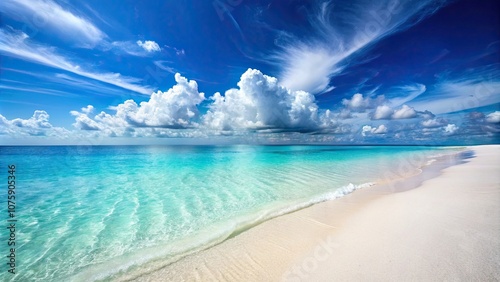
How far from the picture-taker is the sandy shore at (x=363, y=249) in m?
3.90

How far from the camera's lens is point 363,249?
471cm

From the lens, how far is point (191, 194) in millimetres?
11352

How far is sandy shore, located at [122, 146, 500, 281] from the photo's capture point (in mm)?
3898

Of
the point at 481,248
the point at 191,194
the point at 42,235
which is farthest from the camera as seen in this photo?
the point at 191,194

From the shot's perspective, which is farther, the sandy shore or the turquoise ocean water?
the turquoise ocean water

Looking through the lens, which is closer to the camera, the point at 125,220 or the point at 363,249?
the point at 363,249

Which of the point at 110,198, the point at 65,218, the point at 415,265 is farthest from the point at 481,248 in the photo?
the point at 110,198

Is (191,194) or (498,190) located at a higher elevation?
(498,190)

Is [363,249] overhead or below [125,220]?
overhead

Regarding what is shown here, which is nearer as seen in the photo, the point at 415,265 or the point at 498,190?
the point at 415,265

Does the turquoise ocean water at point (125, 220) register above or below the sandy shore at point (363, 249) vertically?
below

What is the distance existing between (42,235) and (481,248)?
12.8 meters

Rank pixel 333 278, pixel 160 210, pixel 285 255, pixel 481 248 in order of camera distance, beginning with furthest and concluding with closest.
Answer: pixel 160 210, pixel 285 255, pixel 481 248, pixel 333 278

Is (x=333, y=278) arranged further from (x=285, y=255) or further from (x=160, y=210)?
(x=160, y=210)
